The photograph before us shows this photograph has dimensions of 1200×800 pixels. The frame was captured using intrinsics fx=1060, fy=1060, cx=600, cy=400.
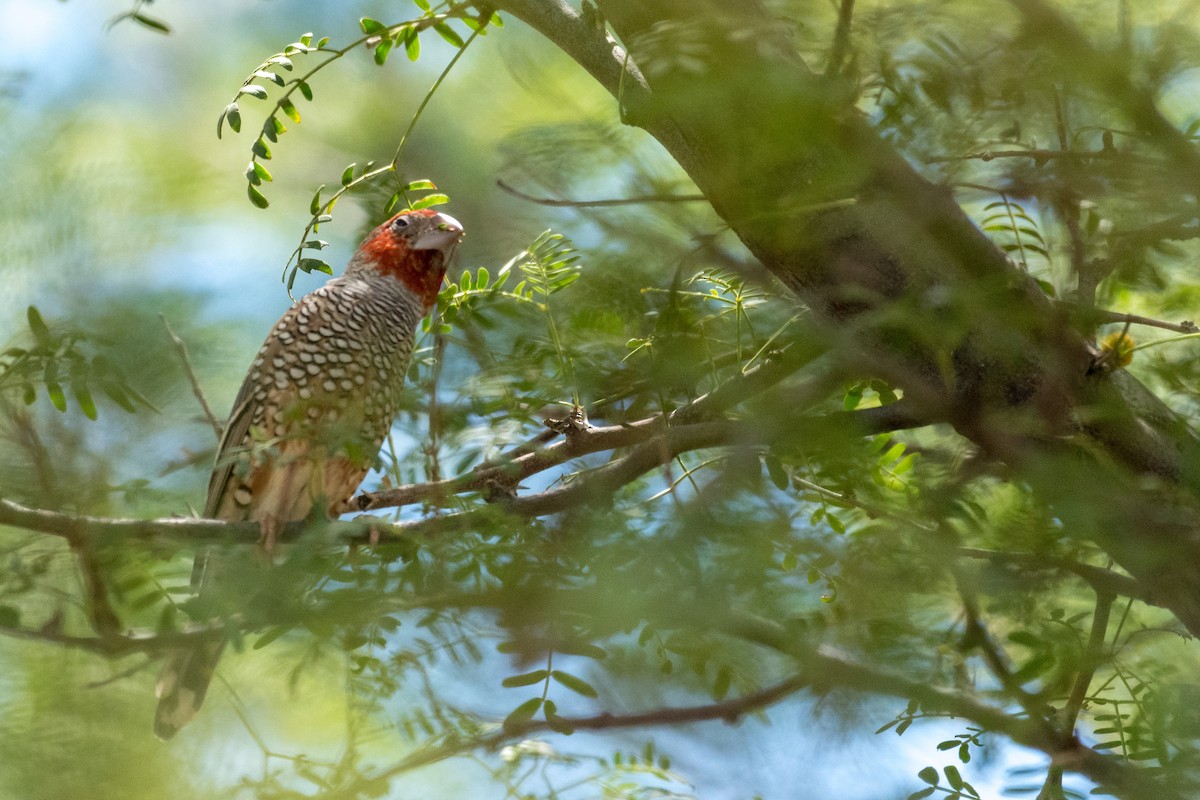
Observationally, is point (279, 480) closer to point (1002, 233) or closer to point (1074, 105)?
point (1002, 233)

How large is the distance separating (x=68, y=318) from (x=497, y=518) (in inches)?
35.3

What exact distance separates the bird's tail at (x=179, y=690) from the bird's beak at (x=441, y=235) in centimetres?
202

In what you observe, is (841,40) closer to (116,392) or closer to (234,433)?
(116,392)

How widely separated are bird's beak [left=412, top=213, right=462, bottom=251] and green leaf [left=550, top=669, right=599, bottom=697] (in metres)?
2.33

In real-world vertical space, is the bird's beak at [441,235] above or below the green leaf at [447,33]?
above

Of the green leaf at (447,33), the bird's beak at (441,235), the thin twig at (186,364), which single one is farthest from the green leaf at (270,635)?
the bird's beak at (441,235)

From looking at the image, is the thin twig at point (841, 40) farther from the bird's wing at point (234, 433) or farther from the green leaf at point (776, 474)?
the bird's wing at point (234, 433)

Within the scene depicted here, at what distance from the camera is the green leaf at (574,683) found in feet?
5.24

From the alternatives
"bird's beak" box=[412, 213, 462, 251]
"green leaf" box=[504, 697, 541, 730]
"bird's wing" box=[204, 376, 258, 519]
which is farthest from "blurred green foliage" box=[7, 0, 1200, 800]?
"bird's beak" box=[412, 213, 462, 251]

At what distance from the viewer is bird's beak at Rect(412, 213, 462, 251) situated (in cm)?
379

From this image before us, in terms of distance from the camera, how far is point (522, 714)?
1716mm

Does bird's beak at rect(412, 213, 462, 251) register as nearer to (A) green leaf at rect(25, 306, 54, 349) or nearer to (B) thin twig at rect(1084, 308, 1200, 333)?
(A) green leaf at rect(25, 306, 54, 349)

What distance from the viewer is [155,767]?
67.0 inches

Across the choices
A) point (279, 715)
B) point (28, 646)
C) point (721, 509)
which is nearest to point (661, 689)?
point (721, 509)
